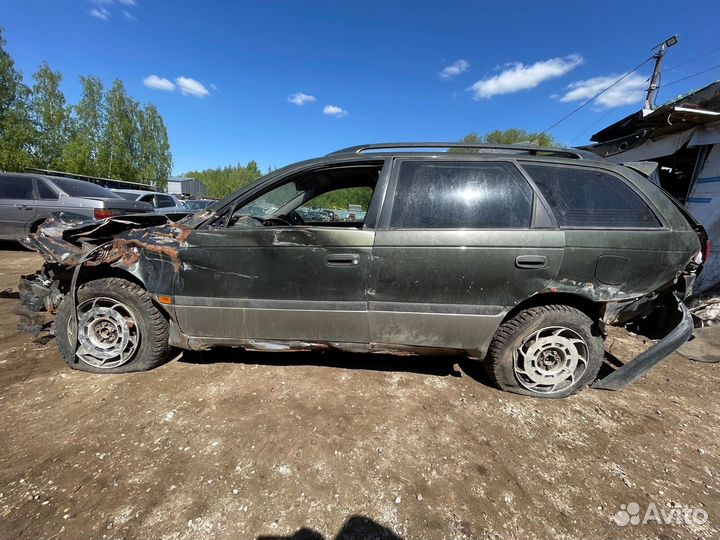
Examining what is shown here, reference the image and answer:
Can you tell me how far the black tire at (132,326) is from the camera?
100 inches

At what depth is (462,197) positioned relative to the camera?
235 centimetres

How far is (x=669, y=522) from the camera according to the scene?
1.62m

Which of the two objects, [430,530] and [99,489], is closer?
[430,530]

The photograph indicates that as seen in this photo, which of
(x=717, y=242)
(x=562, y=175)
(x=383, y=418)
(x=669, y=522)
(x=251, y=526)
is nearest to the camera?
(x=251, y=526)

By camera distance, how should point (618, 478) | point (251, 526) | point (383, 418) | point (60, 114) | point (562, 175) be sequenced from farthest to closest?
point (60, 114) → point (562, 175) → point (383, 418) → point (618, 478) → point (251, 526)

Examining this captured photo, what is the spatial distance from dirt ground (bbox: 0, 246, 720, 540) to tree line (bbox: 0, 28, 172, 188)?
29052 millimetres

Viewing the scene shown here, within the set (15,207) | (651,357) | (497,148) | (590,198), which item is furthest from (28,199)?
(651,357)

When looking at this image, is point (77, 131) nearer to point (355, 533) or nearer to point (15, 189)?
point (15, 189)

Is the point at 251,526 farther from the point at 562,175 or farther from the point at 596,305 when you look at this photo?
the point at 562,175

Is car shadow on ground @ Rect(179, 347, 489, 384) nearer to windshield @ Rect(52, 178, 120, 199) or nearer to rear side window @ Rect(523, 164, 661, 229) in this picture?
rear side window @ Rect(523, 164, 661, 229)

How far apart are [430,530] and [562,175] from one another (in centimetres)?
248

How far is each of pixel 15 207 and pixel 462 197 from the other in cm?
937

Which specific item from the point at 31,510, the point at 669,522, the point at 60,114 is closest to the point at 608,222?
the point at 669,522

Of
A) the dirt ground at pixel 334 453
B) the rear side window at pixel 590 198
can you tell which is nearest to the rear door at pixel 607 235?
the rear side window at pixel 590 198
